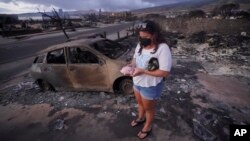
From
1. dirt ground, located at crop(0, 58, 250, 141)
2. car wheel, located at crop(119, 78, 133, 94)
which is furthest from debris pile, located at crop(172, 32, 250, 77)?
car wheel, located at crop(119, 78, 133, 94)

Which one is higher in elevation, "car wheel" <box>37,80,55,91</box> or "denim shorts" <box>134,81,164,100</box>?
"denim shorts" <box>134,81,164,100</box>

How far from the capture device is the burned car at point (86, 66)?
4.76 metres

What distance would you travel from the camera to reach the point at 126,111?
4359 millimetres

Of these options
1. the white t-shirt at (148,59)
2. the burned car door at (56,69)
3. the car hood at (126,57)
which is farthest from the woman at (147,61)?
the burned car door at (56,69)

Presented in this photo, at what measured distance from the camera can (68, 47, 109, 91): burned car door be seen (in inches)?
189

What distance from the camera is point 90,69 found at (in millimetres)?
4852

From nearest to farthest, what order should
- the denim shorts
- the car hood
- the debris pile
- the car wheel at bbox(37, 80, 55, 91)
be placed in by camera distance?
the denim shorts, the car hood, the car wheel at bbox(37, 80, 55, 91), the debris pile

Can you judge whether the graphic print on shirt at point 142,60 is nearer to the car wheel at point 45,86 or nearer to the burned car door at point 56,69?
the burned car door at point 56,69

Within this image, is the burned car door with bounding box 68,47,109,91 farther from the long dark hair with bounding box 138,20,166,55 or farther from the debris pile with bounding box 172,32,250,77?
the debris pile with bounding box 172,32,250,77

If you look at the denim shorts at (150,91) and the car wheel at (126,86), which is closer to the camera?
the denim shorts at (150,91)

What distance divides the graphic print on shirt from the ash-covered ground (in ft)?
4.81

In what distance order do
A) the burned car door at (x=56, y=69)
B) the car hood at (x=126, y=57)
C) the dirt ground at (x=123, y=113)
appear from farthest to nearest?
the burned car door at (x=56, y=69) < the car hood at (x=126, y=57) < the dirt ground at (x=123, y=113)

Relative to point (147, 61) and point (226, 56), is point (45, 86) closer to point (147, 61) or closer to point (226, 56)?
point (147, 61)

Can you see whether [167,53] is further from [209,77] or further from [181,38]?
[181,38]
